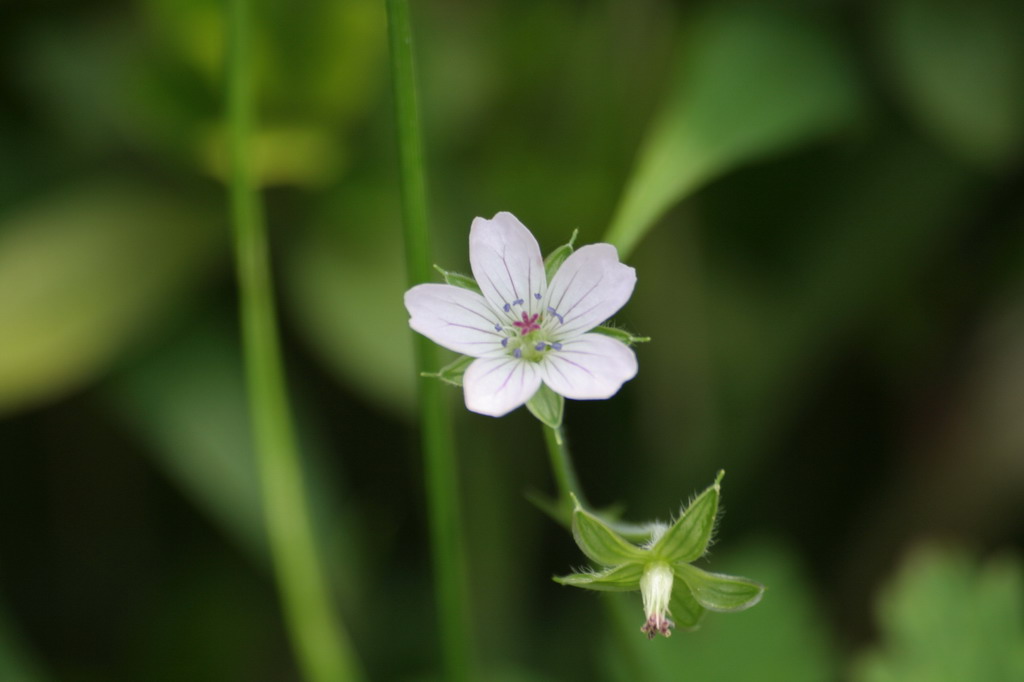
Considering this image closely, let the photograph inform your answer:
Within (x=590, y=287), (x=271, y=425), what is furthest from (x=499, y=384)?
(x=271, y=425)

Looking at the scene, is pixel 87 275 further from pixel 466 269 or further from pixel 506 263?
pixel 506 263

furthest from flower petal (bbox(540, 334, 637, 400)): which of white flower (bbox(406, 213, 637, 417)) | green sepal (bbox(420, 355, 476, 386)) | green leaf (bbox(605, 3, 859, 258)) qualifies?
green leaf (bbox(605, 3, 859, 258))

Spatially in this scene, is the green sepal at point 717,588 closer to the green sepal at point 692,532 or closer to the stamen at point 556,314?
the green sepal at point 692,532

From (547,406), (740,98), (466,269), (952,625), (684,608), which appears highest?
(740,98)

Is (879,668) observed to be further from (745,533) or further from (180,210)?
(180,210)

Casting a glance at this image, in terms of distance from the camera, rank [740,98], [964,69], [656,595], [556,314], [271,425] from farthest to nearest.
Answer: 1. [964,69]
2. [740,98]
3. [271,425]
4. [556,314]
5. [656,595]

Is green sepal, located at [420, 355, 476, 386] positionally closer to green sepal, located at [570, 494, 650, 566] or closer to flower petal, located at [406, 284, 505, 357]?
flower petal, located at [406, 284, 505, 357]
